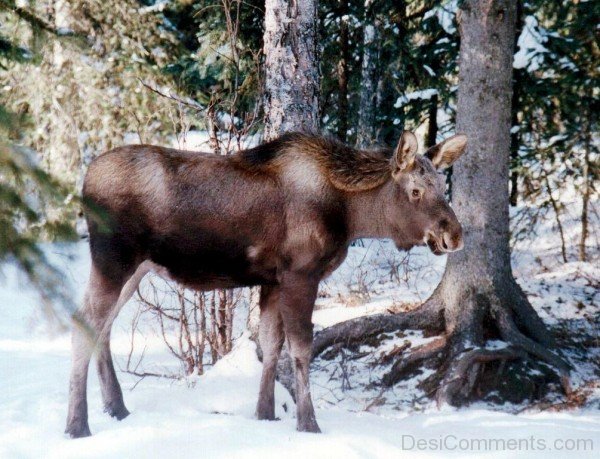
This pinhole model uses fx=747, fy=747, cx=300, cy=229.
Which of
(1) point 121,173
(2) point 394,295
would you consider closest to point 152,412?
(1) point 121,173

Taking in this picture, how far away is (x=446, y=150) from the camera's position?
6066 mm

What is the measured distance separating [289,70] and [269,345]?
2575 millimetres

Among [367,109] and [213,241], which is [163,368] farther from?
[367,109]

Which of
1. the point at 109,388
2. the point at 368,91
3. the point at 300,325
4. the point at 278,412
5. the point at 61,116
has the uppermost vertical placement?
the point at 368,91

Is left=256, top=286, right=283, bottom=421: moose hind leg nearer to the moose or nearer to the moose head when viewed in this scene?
the moose

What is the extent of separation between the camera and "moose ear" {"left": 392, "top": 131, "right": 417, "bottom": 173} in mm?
5594

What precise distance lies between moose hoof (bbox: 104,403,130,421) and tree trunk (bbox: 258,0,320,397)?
1.60 m

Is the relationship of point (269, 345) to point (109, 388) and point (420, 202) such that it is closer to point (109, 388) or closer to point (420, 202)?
point (109, 388)

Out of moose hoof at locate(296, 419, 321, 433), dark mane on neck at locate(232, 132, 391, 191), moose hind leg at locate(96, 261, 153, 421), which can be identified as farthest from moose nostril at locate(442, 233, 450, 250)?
moose hind leg at locate(96, 261, 153, 421)

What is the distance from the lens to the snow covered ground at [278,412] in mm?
4777

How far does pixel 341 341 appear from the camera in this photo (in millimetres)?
8391

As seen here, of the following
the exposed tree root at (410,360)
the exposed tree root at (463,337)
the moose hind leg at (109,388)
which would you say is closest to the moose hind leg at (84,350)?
the moose hind leg at (109,388)

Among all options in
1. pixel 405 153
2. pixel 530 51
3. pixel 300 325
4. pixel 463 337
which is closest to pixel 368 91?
pixel 530 51

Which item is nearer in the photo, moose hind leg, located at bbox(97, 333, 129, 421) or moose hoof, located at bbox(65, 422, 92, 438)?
moose hoof, located at bbox(65, 422, 92, 438)
